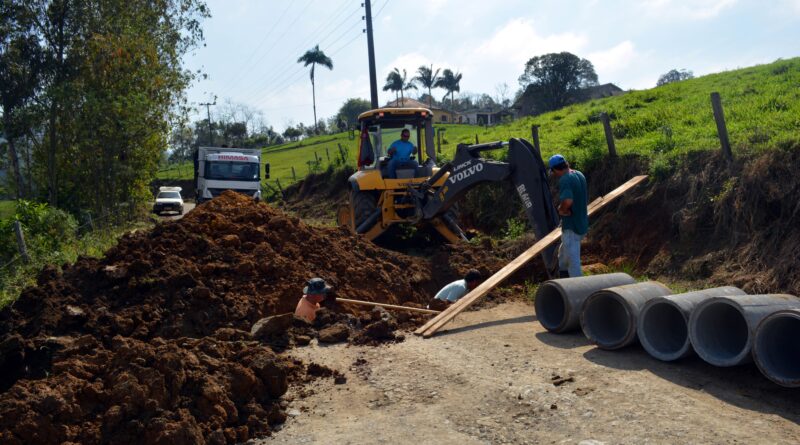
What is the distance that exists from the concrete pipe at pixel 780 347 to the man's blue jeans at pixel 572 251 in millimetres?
2735

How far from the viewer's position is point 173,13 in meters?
29.4

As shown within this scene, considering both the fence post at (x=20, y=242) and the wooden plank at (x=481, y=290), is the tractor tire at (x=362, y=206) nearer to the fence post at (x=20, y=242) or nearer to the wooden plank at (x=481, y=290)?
the wooden plank at (x=481, y=290)

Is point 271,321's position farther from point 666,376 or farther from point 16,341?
point 666,376

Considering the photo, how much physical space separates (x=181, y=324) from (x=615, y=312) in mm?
4606

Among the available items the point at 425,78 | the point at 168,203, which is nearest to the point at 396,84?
the point at 425,78

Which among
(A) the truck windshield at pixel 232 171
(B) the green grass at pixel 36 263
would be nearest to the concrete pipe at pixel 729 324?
(B) the green grass at pixel 36 263

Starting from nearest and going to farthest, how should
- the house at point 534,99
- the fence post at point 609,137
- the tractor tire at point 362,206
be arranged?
the fence post at point 609,137
the tractor tire at point 362,206
the house at point 534,99

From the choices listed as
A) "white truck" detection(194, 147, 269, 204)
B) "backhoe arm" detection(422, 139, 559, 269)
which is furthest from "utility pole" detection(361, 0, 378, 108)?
"backhoe arm" detection(422, 139, 559, 269)

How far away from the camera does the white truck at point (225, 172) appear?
2403 centimetres

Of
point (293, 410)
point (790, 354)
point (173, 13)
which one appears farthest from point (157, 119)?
point (790, 354)

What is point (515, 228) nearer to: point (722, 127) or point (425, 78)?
point (722, 127)

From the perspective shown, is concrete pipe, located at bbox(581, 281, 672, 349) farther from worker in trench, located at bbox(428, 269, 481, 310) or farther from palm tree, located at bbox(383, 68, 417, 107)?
palm tree, located at bbox(383, 68, 417, 107)

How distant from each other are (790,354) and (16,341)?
690 centimetres

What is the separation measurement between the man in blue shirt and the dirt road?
6.29 meters
